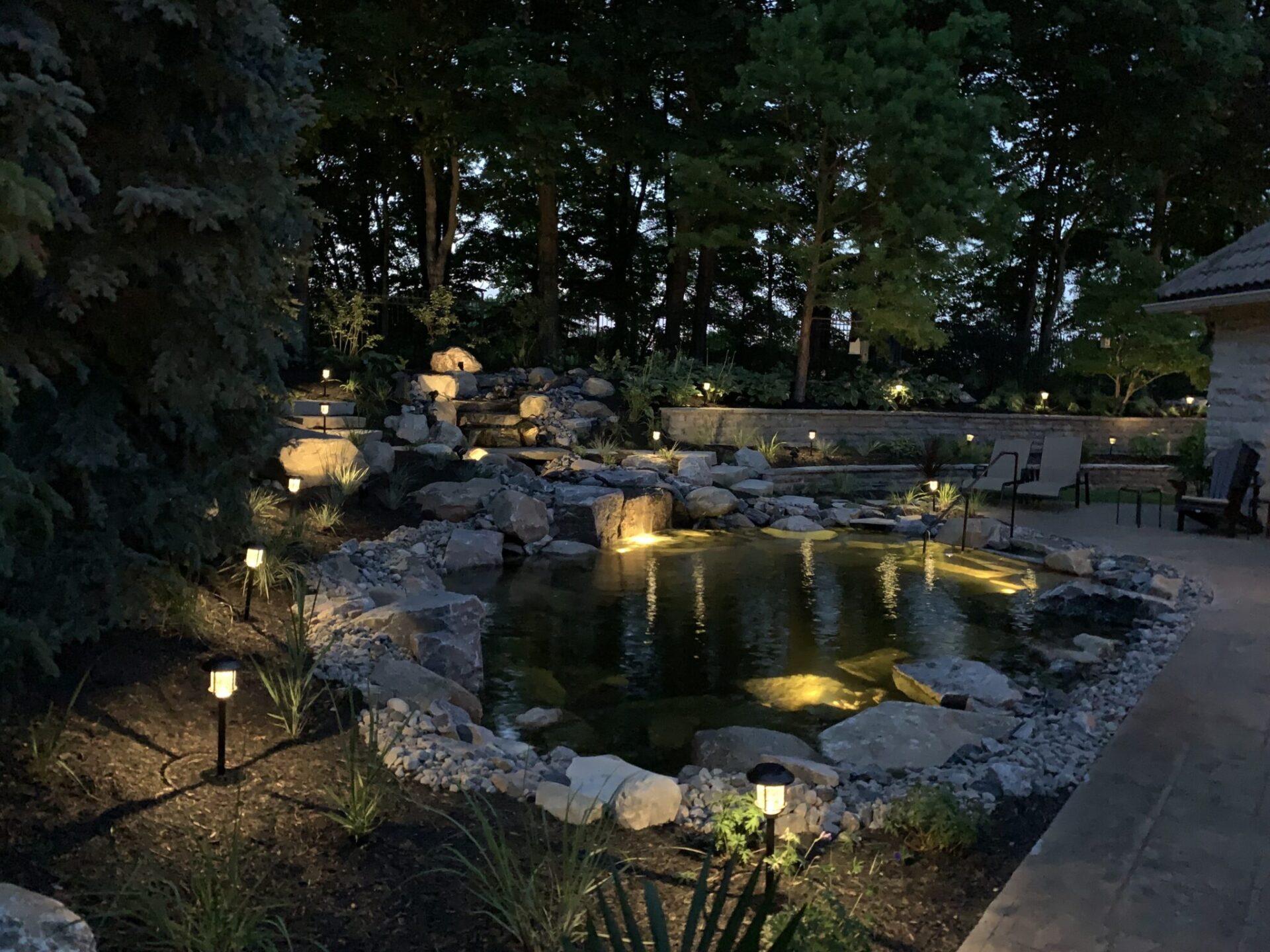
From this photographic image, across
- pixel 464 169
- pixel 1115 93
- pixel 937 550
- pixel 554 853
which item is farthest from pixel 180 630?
pixel 1115 93

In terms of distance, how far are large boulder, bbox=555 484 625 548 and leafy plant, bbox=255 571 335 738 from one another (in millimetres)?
4596

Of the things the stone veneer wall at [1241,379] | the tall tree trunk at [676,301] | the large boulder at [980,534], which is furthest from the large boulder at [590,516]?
the tall tree trunk at [676,301]

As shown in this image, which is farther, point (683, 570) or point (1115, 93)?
point (1115, 93)

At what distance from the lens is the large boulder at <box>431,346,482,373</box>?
14125 mm

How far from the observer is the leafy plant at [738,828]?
9.93 ft

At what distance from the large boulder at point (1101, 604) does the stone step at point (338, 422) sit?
7442mm

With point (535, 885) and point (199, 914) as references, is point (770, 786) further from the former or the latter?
point (199, 914)

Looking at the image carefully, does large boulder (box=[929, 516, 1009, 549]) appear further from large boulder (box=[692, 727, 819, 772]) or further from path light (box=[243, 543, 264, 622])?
path light (box=[243, 543, 264, 622])

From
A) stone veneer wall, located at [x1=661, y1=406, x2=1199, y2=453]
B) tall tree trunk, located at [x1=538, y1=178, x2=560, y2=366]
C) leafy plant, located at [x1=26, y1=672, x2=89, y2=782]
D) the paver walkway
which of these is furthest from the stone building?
leafy plant, located at [x1=26, y1=672, x2=89, y2=782]

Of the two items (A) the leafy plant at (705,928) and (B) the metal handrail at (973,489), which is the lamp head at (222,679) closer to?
(A) the leafy plant at (705,928)

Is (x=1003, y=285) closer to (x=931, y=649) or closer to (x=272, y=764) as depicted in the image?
(x=931, y=649)

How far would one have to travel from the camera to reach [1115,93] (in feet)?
54.2

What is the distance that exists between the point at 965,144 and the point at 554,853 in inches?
519

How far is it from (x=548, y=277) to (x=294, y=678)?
12382mm
